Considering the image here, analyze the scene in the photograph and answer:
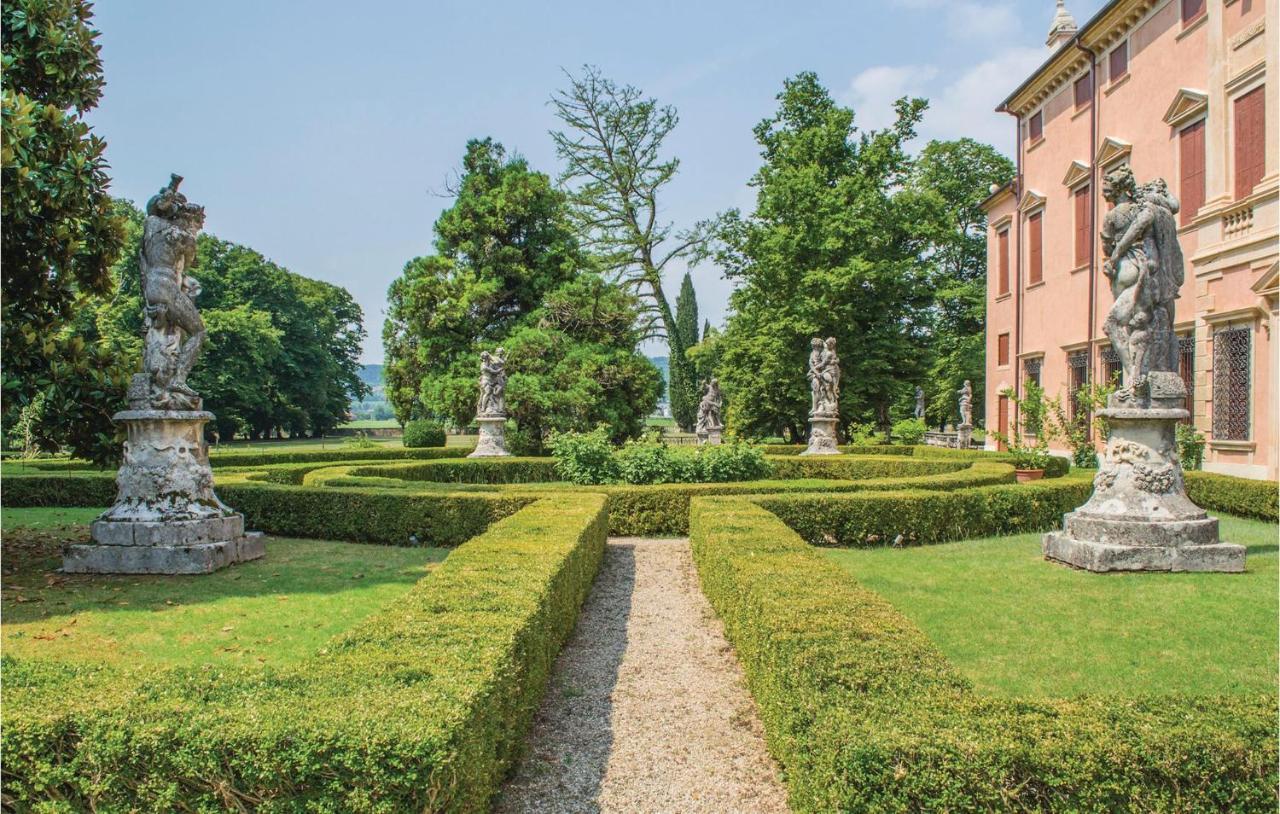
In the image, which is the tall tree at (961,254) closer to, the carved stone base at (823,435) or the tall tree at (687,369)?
the tall tree at (687,369)

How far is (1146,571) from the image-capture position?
24.9ft

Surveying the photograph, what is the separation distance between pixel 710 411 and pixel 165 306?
22.3 metres

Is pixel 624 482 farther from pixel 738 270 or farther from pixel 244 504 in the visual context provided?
pixel 738 270

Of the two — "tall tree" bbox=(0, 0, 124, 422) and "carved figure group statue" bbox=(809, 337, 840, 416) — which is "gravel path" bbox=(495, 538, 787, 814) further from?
"carved figure group statue" bbox=(809, 337, 840, 416)

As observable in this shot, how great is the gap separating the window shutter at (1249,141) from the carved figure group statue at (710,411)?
1683 centimetres

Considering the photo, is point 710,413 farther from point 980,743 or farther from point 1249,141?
point 980,743

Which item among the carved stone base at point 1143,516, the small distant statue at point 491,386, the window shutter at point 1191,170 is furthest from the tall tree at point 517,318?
the carved stone base at point 1143,516

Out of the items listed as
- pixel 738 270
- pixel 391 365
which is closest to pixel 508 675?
pixel 391 365

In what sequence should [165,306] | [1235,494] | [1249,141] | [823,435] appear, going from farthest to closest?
[823,435]
[1249,141]
[1235,494]
[165,306]

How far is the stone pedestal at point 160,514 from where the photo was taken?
766cm

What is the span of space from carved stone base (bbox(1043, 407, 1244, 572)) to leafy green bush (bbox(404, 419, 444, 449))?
20127 millimetres

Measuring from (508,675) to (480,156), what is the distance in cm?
2505

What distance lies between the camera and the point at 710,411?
2891cm

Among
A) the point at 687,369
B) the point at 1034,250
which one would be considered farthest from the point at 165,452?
the point at 687,369
